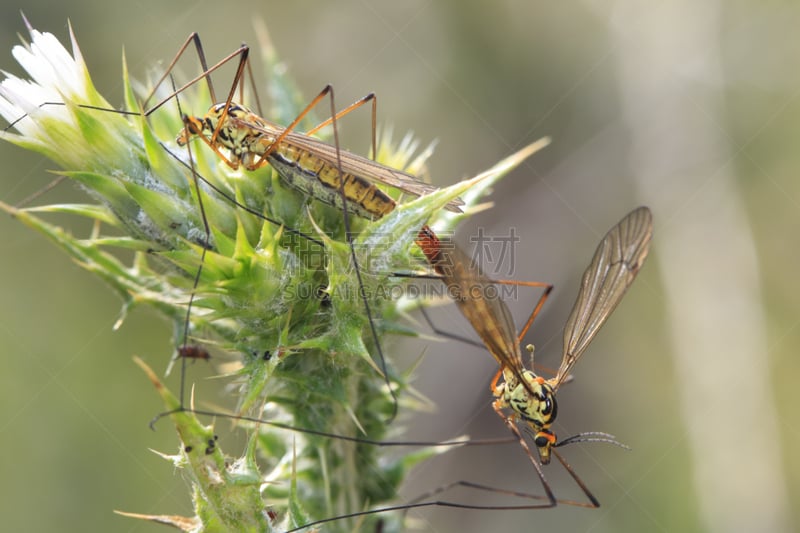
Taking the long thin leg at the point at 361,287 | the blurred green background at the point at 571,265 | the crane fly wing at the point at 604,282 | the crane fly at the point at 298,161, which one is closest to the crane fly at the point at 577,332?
the crane fly wing at the point at 604,282

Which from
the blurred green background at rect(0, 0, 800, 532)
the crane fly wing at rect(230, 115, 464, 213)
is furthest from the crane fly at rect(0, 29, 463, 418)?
the blurred green background at rect(0, 0, 800, 532)

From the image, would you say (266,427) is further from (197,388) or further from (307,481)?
(197,388)

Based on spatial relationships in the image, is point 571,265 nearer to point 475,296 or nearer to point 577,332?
point 577,332

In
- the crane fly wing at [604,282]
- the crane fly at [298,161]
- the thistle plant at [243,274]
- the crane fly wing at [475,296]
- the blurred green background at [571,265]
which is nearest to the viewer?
the thistle plant at [243,274]

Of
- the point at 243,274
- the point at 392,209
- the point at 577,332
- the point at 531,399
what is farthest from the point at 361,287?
the point at 577,332

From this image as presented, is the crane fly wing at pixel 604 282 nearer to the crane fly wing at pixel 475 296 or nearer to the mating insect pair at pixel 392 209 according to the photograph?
the mating insect pair at pixel 392 209

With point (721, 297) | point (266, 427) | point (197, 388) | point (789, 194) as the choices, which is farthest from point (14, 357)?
point (789, 194)
